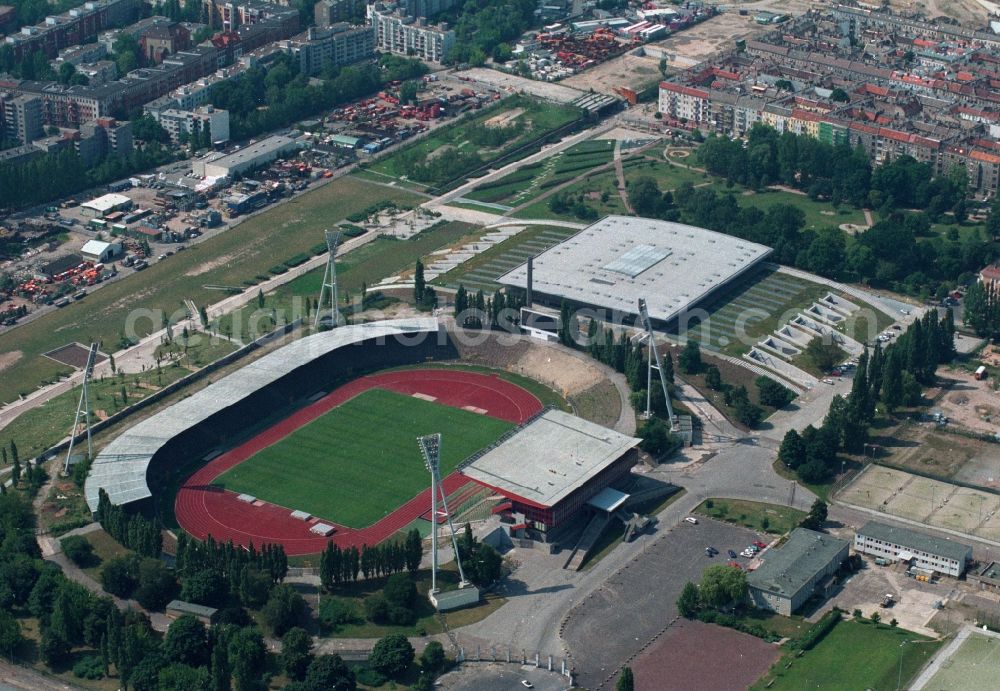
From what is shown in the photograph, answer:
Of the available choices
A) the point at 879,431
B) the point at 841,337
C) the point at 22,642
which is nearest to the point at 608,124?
the point at 841,337

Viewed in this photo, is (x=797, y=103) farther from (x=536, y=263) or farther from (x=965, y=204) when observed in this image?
(x=536, y=263)

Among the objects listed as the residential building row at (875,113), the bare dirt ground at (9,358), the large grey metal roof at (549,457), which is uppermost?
the residential building row at (875,113)

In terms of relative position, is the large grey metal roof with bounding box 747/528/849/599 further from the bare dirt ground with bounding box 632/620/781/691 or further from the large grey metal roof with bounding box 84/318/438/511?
the large grey metal roof with bounding box 84/318/438/511

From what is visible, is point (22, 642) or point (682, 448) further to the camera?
point (682, 448)

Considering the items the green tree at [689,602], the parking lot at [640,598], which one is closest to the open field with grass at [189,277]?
the parking lot at [640,598]

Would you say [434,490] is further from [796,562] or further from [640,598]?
[796,562]

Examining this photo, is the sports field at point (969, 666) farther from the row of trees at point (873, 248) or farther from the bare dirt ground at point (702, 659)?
the row of trees at point (873, 248)
